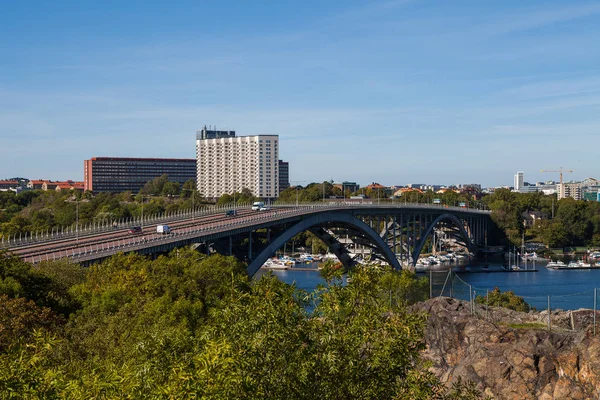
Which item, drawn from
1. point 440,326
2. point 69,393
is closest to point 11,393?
point 69,393

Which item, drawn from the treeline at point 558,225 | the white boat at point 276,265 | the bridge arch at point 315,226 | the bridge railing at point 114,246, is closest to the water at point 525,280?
the white boat at point 276,265

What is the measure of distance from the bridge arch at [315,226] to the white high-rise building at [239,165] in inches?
3581

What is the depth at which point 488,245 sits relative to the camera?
395 feet

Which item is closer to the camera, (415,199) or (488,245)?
(488,245)

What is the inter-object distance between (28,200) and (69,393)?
449 ft

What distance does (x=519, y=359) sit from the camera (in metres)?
25.3

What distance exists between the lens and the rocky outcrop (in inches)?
Result: 949

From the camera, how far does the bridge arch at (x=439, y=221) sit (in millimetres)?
87750

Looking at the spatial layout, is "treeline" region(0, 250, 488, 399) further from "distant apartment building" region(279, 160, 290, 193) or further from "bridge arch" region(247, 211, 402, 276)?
"distant apartment building" region(279, 160, 290, 193)

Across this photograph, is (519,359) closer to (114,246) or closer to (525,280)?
(114,246)

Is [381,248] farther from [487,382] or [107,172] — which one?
[107,172]

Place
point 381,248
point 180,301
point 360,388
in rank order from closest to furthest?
1. point 360,388
2. point 180,301
3. point 381,248

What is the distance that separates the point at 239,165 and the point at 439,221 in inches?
3242

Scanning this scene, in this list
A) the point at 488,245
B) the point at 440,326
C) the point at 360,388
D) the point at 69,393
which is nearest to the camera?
the point at 69,393
